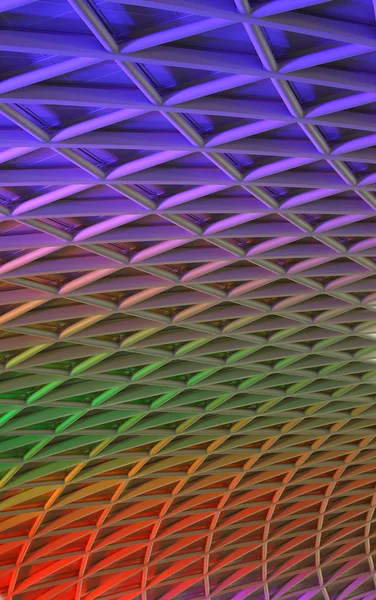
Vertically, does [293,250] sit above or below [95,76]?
A: below

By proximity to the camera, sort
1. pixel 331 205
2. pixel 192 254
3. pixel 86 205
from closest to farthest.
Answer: pixel 86 205
pixel 331 205
pixel 192 254

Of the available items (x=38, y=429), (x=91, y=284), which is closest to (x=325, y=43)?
(x=91, y=284)

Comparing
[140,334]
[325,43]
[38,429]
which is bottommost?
[38,429]

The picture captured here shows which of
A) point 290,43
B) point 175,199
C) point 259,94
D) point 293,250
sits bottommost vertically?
point 293,250

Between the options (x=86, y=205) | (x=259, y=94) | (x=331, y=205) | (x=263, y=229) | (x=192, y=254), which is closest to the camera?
(x=259, y=94)

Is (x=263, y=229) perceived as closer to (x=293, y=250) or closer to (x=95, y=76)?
(x=293, y=250)

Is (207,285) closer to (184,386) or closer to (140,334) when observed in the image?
(140,334)

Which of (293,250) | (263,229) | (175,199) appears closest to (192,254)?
(263,229)

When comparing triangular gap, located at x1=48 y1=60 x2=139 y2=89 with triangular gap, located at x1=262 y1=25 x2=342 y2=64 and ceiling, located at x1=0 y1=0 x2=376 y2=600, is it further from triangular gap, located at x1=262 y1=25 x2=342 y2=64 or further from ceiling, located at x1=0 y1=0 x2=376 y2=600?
triangular gap, located at x1=262 y1=25 x2=342 y2=64

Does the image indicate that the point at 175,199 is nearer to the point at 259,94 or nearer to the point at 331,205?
the point at 331,205

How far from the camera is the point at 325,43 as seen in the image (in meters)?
19.9

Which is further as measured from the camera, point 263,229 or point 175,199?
point 263,229

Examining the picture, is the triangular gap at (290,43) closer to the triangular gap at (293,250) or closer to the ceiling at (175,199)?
the ceiling at (175,199)

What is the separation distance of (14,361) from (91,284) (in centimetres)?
702
